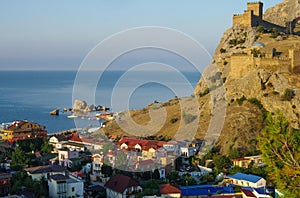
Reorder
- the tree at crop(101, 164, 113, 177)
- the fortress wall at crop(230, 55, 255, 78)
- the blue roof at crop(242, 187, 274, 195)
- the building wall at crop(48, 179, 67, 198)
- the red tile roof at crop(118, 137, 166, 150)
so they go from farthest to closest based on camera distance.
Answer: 1. the fortress wall at crop(230, 55, 255, 78)
2. the red tile roof at crop(118, 137, 166, 150)
3. the tree at crop(101, 164, 113, 177)
4. the building wall at crop(48, 179, 67, 198)
5. the blue roof at crop(242, 187, 274, 195)

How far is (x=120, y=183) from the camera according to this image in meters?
14.9

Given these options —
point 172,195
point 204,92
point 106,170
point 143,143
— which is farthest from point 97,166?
point 204,92

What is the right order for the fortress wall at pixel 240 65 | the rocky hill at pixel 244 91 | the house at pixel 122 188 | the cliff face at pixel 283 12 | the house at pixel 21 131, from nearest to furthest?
the house at pixel 122 188, the rocky hill at pixel 244 91, the fortress wall at pixel 240 65, the house at pixel 21 131, the cliff face at pixel 283 12

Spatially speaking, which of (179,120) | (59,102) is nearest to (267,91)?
(179,120)

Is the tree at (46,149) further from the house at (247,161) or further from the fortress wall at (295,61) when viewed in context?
the fortress wall at (295,61)

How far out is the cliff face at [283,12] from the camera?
4081cm

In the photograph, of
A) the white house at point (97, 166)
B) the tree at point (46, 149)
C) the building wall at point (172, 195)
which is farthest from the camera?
the tree at point (46, 149)

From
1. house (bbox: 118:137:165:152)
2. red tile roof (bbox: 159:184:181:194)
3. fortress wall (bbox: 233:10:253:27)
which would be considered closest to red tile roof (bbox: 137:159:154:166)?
house (bbox: 118:137:165:152)

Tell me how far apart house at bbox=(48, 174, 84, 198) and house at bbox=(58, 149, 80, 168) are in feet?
14.9

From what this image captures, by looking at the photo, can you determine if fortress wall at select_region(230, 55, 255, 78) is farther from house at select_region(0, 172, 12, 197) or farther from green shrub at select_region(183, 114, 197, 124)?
house at select_region(0, 172, 12, 197)

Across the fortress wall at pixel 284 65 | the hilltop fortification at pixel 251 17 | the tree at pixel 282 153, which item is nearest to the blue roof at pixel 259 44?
the fortress wall at pixel 284 65

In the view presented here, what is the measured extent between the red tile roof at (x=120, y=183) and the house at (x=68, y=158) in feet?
14.6

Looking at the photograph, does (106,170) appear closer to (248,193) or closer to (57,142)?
(248,193)

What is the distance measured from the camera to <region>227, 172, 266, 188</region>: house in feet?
48.5
